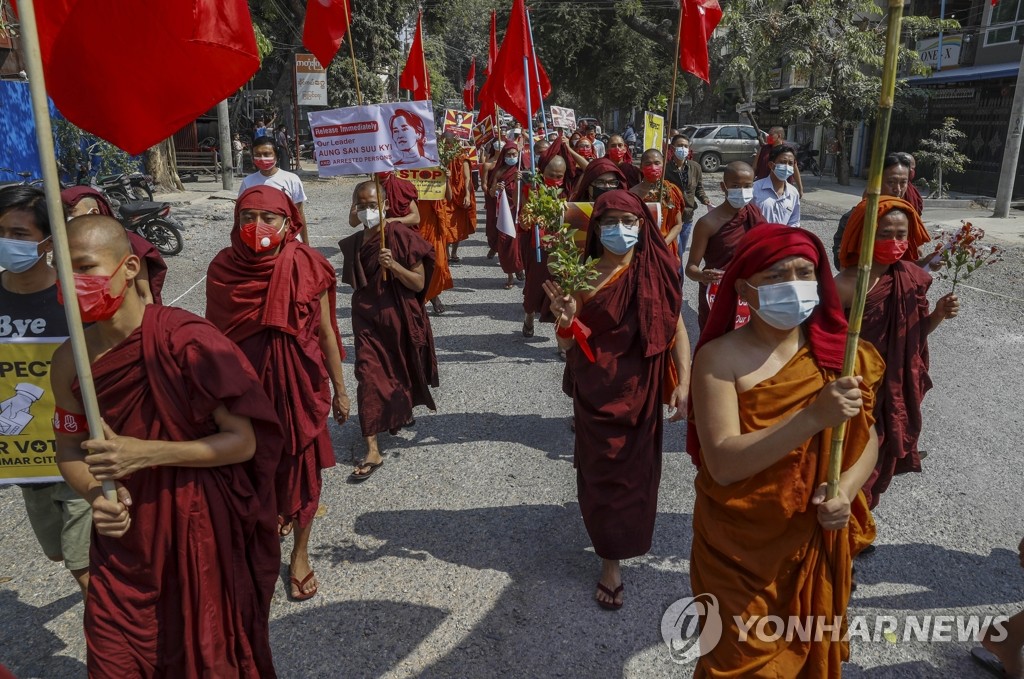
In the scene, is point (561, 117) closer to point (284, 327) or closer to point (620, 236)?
point (620, 236)

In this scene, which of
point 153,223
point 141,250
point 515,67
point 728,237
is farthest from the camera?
point 153,223

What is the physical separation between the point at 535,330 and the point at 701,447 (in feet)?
19.2

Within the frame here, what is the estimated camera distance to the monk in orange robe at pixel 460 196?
10469mm

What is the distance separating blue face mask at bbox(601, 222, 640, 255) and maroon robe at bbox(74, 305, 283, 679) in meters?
1.79

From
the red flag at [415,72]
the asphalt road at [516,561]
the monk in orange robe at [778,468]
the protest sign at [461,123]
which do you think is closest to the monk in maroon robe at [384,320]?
the asphalt road at [516,561]

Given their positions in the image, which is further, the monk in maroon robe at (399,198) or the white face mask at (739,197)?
the monk in maroon robe at (399,198)

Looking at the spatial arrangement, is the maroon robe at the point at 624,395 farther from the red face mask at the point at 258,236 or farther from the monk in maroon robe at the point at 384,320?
the monk in maroon robe at the point at 384,320

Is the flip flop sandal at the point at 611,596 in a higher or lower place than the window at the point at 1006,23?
lower

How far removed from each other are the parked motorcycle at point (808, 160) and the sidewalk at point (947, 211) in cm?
271

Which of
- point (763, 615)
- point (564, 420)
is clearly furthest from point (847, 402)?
point (564, 420)

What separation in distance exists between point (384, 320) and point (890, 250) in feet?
9.64

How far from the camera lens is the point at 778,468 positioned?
2.18 meters

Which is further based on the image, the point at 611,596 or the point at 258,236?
the point at 611,596


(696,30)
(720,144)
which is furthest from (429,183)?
(720,144)
